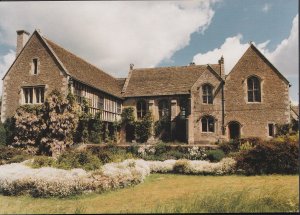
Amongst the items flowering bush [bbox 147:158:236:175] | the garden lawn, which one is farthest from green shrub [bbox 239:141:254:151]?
the garden lawn

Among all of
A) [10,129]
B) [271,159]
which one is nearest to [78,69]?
[10,129]

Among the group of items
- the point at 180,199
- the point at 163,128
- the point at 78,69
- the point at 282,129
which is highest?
the point at 78,69

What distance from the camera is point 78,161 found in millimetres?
15375

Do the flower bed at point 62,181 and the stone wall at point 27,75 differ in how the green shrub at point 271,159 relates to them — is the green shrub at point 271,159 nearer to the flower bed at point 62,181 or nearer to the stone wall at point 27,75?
the flower bed at point 62,181

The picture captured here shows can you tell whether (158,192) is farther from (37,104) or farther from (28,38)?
(28,38)

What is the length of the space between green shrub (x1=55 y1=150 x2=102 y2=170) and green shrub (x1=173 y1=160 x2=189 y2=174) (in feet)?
12.8

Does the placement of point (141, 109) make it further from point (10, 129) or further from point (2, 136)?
point (2, 136)

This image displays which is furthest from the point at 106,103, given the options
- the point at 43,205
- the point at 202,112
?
the point at 43,205

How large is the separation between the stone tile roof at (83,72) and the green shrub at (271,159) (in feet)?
47.8

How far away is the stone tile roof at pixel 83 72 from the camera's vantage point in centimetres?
2620

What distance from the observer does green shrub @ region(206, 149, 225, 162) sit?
1889 centimetres

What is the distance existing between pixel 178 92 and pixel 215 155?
13793mm

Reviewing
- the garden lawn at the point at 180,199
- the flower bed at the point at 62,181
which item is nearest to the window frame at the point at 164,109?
the garden lawn at the point at 180,199

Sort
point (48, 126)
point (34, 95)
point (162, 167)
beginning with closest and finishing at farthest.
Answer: point (162, 167), point (48, 126), point (34, 95)
